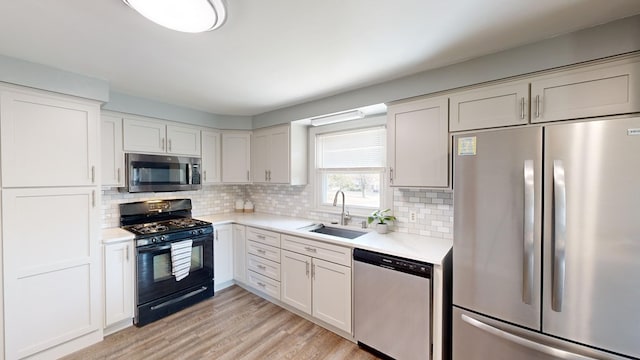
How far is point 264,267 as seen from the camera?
3.10m

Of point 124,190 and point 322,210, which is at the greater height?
point 124,190

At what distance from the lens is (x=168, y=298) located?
2.76 metres

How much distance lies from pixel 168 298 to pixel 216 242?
761 mm

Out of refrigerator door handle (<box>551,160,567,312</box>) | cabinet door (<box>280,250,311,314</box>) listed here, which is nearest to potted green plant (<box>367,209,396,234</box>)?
cabinet door (<box>280,250,311,314</box>)

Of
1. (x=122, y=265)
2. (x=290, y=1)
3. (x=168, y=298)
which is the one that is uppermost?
(x=290, y=1)

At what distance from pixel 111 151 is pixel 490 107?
3.56m

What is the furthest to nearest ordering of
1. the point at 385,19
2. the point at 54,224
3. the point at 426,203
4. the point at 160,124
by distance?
the point at 160,124
the point at 426,203
the point at 54,224
the point at 385,19

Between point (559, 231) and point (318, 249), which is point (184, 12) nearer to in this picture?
point (318, 249)

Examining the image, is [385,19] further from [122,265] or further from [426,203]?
[122,265]

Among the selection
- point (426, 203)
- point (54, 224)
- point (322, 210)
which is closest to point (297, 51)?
point (426, 203)

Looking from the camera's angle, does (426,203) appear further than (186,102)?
No

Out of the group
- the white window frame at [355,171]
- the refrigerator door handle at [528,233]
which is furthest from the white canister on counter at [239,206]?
the refrigerator door handle at [528,233]

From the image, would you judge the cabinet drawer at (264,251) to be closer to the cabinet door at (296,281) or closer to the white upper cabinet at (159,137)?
the cabinet door at (296,281)

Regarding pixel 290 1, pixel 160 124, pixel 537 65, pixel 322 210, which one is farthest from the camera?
pixel 322 210
